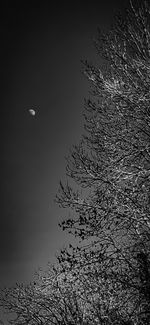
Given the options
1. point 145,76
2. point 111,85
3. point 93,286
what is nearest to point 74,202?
point 111,85

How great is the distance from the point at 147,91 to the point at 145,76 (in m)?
0.54

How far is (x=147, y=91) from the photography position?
5.65 m

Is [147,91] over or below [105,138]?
over

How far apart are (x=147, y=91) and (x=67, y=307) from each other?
26.2 ft

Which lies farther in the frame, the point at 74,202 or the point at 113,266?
the point at 74,202

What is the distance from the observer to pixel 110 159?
5.86 metres

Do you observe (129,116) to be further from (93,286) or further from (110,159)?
(93,286)

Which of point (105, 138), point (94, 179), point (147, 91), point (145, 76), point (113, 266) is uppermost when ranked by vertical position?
point (145, 76)

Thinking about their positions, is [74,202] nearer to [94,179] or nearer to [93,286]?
[94,179]

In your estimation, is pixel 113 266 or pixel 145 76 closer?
pixel 113 266

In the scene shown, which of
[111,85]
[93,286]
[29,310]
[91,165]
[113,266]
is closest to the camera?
[113,266]

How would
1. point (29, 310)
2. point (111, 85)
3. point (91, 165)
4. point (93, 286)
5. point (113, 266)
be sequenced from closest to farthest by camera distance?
point (113, 266) < point (111, 85) < point (91, 165) < point (93, 286) < point (29, 310)

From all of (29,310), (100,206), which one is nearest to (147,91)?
(100,206)

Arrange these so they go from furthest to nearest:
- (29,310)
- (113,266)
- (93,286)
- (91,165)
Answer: (29,310) → (93,286) → (91,165) → (113,266)
